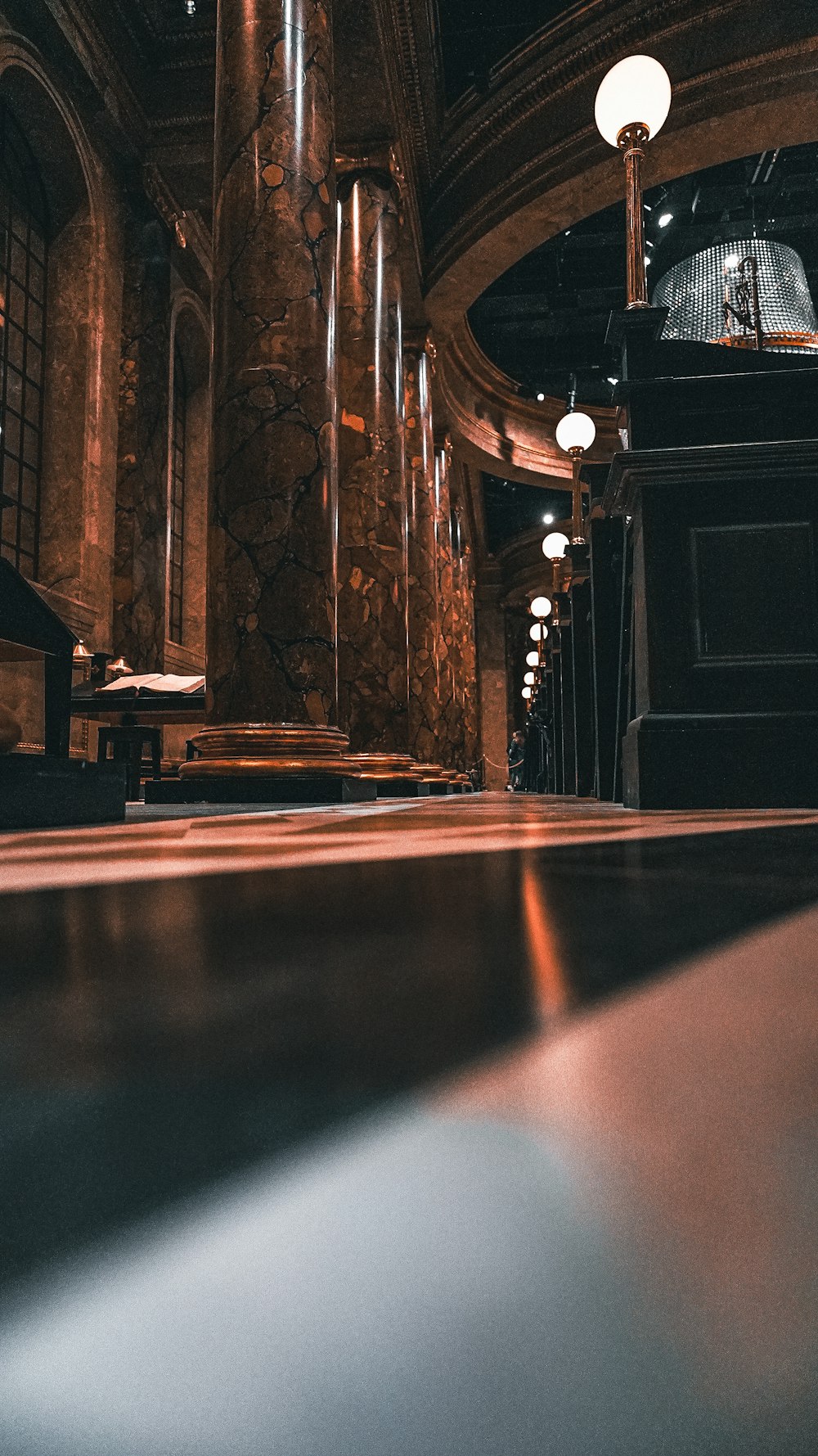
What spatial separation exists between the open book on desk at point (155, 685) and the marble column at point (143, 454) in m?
1.44

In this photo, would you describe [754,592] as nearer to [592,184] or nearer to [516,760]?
[592,184]

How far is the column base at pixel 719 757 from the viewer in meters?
2.28

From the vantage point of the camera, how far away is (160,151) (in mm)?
7328

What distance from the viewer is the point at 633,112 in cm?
322

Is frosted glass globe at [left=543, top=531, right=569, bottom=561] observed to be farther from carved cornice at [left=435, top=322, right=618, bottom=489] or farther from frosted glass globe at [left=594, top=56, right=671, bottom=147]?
frosted glass globe at [left=594, top=56, right=671, bottom=147]

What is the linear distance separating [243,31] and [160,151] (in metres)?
4.58

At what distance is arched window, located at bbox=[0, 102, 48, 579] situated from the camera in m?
6.41

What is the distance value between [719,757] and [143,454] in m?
6.13

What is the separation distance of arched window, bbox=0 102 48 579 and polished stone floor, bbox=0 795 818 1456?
6.73m

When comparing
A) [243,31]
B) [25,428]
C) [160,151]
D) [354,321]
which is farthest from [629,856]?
[160,151]

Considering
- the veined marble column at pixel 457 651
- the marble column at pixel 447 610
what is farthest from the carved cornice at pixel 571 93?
the veined marble column at pixel 457 651

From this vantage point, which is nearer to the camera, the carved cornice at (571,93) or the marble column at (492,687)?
the carved cornice at (571,93)

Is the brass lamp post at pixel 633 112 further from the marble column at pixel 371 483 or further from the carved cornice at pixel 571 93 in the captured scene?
the carved cornice at pixel 571 93

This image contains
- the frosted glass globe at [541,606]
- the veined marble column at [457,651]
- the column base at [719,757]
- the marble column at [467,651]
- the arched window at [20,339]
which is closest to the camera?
the column base at [719,757]
